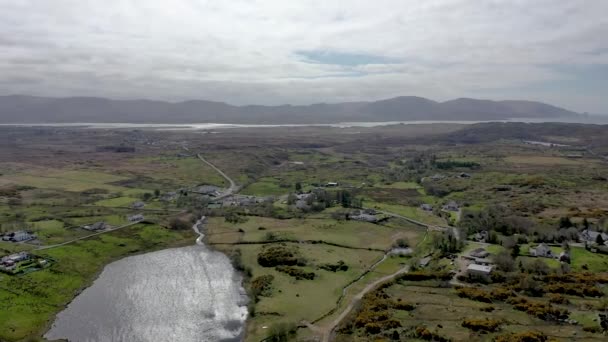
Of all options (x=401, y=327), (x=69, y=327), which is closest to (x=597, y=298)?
(x=401, y=327)

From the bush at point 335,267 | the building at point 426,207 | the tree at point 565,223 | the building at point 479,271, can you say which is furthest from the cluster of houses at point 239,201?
the tree at point 565,223

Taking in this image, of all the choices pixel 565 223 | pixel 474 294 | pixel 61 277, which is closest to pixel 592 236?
pixel 565 223

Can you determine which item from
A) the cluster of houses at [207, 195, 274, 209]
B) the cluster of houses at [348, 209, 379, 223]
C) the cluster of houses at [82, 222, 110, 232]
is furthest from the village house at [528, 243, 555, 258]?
the cluster of houses at [82, 222, 110, 232]

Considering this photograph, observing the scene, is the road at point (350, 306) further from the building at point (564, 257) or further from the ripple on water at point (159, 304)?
the building at point (564, 257)

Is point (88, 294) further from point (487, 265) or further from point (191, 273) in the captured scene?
point (487, 265)

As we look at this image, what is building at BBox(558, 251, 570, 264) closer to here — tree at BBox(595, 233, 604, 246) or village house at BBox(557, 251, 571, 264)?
village house at BBox(557, 251, 571, 264)

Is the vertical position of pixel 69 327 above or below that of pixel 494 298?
below

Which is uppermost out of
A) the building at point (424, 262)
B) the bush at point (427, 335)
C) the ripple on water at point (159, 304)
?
the building at point (424, 262)
